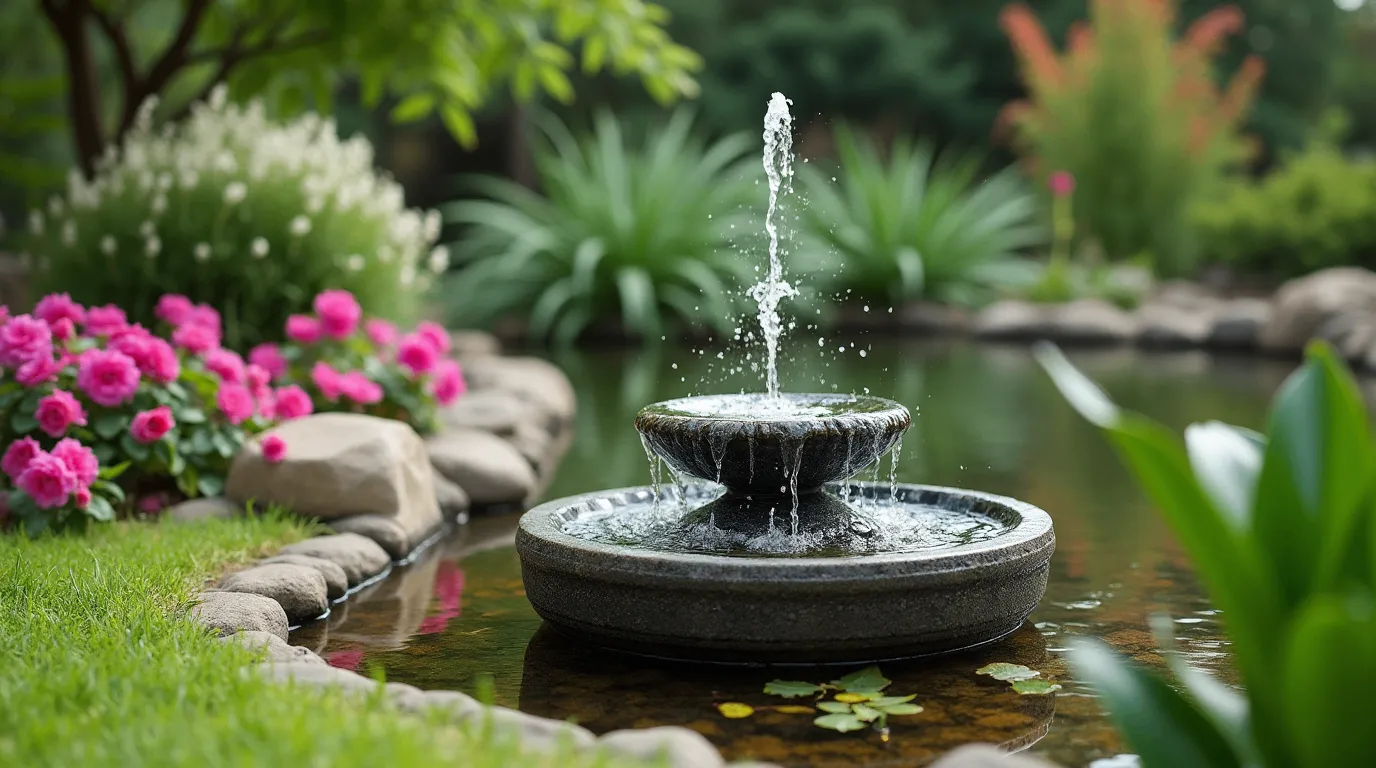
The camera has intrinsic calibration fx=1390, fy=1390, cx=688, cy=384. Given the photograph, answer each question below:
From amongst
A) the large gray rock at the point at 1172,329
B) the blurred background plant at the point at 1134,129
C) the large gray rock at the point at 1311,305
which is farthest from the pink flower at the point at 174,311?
the blurred background plant at the point at 1134,129

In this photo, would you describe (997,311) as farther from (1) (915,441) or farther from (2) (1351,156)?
(2) (1351,156)

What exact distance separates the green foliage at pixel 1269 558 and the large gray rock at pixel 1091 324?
10.1 m

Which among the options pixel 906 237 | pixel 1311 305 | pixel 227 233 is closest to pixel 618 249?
pixel 906 237

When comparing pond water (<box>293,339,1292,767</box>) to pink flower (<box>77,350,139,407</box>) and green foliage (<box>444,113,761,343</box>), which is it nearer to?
pink flower (<box>77,350,139,407</box>)

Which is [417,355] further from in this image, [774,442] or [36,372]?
[774,442]

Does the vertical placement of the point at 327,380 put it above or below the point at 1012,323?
above

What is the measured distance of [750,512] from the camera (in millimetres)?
3451

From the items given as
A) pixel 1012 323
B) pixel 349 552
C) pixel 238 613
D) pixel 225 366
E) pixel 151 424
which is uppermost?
pixel 225 366

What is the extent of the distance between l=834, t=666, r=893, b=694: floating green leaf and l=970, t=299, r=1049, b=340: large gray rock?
953cm

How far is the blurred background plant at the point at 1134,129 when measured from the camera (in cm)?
1464

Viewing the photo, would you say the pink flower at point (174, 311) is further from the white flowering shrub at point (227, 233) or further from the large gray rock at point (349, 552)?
the large gray rock at point (349, 552)

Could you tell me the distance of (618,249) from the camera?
1188 centimetres

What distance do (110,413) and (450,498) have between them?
1263 mm

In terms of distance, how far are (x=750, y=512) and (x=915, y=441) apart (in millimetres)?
3370
